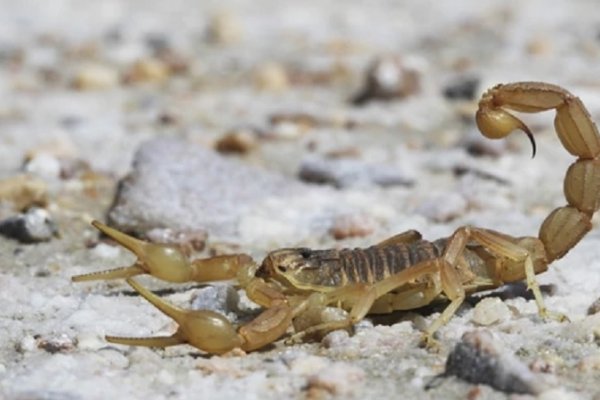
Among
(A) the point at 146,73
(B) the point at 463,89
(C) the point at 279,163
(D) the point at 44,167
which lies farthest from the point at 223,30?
(D) the point at 44,167

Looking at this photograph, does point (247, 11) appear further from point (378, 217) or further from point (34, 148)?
point (378, 217)

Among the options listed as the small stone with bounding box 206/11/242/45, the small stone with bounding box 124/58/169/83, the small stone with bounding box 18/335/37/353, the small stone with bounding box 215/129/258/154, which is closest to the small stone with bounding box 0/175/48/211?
the small stone with bounding box 215/129/258/154

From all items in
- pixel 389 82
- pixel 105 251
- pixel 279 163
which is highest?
pixel 389 82

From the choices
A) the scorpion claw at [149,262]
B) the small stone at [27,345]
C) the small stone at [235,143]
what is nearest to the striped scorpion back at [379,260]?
the scorpion claw at [149,262]

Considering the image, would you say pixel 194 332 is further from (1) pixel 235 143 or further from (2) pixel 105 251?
(1) pixel 235 143

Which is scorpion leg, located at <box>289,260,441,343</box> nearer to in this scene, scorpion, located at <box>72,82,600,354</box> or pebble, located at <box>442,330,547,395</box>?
scorpion, located at <box>72,82,600,354</box>

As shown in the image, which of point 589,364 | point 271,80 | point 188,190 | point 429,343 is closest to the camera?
point 589,364
